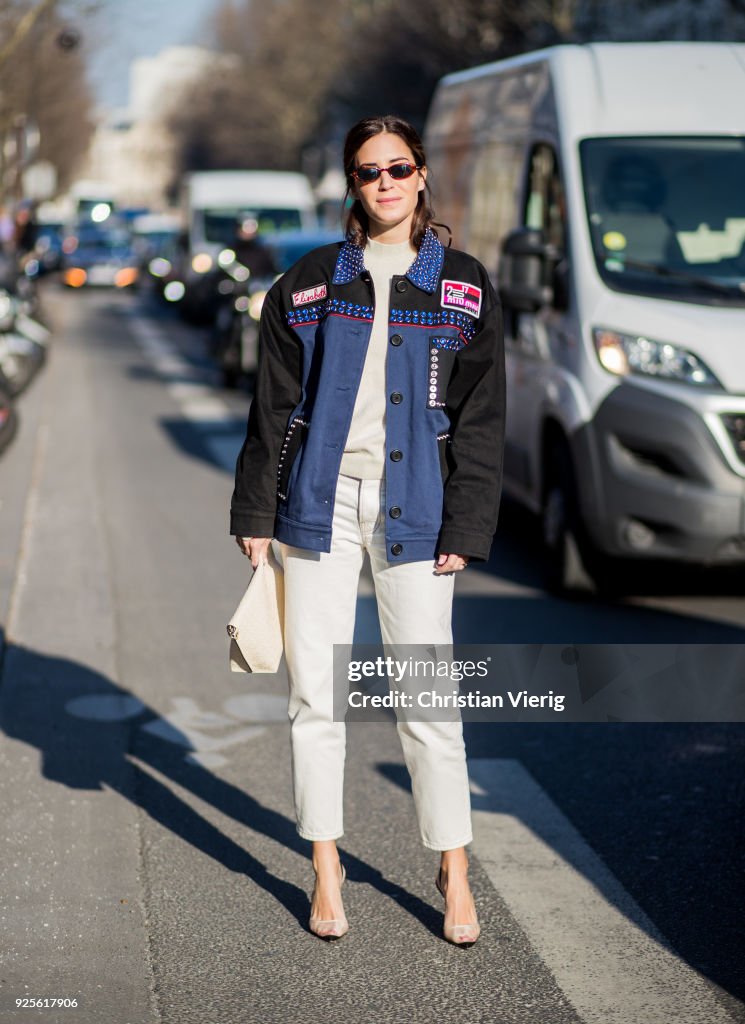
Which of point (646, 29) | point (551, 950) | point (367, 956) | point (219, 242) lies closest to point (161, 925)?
point (367, 956)

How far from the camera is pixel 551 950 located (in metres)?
3.89

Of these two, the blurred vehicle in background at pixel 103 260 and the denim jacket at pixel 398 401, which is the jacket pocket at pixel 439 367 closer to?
the denim jacket at pixel 398 401

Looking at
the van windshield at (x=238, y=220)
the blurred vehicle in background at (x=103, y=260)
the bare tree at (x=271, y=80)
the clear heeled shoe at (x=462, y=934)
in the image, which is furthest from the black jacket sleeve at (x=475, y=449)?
the bare tree at (x=271, y=80)

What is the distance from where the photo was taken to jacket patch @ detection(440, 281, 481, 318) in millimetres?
3750

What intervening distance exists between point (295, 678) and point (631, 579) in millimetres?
4666

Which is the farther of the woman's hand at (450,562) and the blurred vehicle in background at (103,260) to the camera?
the blurred vehicle in background at (103,260)

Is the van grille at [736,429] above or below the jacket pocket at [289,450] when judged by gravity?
below

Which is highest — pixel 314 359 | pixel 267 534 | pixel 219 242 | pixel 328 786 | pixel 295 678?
pixel 314 359

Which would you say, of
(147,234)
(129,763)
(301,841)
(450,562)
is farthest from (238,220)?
(147,234)

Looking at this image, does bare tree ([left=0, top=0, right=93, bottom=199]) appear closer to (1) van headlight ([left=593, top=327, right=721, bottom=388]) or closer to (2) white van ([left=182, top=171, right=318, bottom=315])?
(2) white van ([left=182, top=171, right=318, bottom=315])

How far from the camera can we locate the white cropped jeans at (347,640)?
12.5 feet

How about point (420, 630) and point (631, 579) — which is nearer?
point (420, 630)

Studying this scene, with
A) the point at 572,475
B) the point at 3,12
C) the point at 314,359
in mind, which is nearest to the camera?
the point at 314,359

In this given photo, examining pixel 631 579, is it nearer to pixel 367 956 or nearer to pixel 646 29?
pixel 367 956
